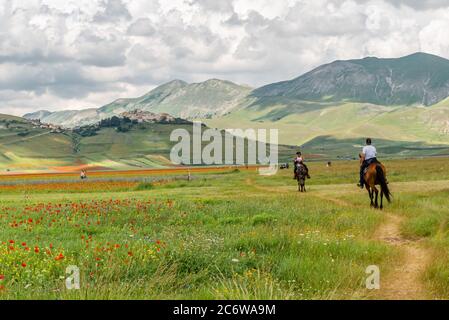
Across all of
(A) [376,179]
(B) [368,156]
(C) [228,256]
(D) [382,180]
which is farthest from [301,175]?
(C) [228,256]

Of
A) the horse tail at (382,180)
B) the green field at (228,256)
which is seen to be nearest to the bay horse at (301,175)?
the horse tail at (382,180)

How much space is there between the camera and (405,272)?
1234cm

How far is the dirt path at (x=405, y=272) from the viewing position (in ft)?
34.0

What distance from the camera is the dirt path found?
1038 cm

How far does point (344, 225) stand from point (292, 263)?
7600 millimetres

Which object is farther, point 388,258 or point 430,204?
point 430,204

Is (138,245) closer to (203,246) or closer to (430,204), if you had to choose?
(203,246)

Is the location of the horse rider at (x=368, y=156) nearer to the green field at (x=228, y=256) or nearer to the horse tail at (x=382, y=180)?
the horse tail at (x=382, y=180)

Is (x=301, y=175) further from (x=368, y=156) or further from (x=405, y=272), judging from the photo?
(x=405, y=272)

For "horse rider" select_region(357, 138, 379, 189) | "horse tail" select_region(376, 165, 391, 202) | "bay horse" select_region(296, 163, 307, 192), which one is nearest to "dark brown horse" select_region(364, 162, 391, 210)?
"horse tail" select_region(376, 165, 391, 202)
